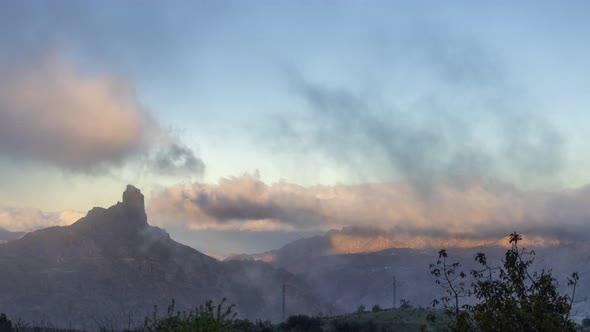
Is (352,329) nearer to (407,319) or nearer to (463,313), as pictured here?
(407,319)

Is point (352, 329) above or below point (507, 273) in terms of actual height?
below

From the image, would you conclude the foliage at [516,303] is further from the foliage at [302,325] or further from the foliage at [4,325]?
the foliage at [4,325]

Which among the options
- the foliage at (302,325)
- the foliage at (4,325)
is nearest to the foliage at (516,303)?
the foliage at (302,325)

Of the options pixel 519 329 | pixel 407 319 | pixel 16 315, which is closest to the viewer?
pixel 519 329

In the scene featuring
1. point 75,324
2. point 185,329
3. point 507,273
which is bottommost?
point 75,324

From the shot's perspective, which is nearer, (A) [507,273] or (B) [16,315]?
(A) [507,273]

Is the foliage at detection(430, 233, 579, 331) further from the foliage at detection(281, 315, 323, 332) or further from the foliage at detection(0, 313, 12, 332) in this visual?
the foliage at detection(0, 313, 12, 332)

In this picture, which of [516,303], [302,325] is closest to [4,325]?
[302,325]

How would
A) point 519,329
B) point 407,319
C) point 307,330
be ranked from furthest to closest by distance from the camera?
point 407,319 → point 307,330 → point 519,329

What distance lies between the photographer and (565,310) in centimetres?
1661

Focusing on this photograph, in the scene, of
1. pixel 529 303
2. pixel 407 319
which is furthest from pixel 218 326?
pixel 407 319

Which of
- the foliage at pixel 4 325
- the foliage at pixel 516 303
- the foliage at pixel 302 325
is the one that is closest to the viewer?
the foliage at pixel 516 303

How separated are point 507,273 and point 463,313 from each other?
1798 millimetres

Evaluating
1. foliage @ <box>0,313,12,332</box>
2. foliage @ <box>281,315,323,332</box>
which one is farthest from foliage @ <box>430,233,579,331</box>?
foliage @ <box>0,313,12,332</box>
